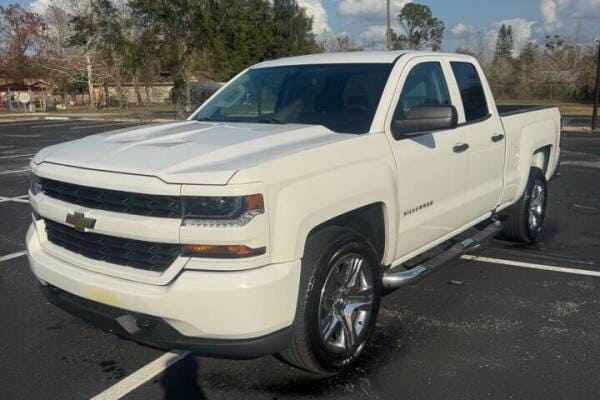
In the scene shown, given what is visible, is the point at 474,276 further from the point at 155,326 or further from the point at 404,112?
the point at 155,326

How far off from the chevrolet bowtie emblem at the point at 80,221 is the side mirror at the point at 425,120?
1.98 meters

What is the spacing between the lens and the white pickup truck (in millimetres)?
2832

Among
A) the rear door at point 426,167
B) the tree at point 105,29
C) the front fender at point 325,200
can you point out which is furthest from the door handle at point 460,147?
the tree at point 105,29

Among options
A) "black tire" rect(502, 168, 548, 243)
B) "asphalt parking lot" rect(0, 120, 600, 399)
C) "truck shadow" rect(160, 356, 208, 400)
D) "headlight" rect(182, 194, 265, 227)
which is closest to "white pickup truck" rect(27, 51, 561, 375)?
"headlight" rect(182, 194, 265, 227)

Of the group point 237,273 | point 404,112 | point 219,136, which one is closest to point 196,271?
point 237,273

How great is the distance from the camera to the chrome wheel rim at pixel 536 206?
6227mm

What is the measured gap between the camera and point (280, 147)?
3.35 metres

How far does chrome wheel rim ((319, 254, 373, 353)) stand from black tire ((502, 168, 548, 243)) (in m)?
2.88

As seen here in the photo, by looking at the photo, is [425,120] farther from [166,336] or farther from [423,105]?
[166,336]

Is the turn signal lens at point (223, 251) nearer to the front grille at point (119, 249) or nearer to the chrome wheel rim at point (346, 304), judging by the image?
the front grille at point (119, 249)

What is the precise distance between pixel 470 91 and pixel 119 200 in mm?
3341

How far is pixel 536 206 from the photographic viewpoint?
6.41 meters

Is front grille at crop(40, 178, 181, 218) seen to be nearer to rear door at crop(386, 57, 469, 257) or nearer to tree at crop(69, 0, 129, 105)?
rear door at crop(386, 57, 469, 257)

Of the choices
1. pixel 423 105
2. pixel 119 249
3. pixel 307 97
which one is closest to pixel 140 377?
pixel 119 249
